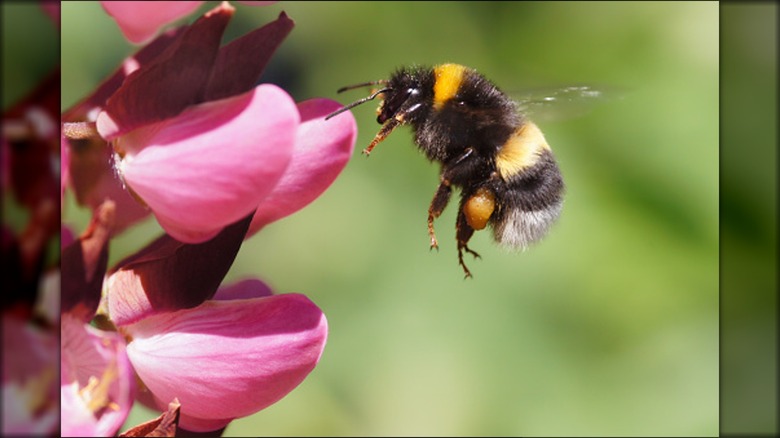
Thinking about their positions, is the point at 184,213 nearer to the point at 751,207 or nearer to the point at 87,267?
the point at 87,267

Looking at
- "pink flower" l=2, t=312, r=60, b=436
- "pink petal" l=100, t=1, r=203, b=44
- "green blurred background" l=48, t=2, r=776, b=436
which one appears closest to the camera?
"pink flower" l=2, t=312, r=60, b=436

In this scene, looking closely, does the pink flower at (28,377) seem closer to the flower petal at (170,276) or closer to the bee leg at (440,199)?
the flower petal at (170,276)

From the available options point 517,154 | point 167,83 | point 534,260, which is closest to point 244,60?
point 167,83

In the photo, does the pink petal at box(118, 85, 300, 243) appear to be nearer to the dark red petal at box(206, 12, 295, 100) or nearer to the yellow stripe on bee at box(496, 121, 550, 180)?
the dark red petal at box(206, 12, 295, 100)

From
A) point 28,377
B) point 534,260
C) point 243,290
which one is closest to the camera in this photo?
point 28,377

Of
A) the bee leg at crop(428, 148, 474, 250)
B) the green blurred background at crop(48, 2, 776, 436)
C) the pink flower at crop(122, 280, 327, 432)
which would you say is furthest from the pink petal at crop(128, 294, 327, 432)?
the green blurred background at crop(48, 2, 776, 436)

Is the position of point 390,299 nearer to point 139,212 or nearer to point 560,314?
point 560,314

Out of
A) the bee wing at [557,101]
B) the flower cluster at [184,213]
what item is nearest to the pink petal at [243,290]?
the flower cluster at [184,213]
